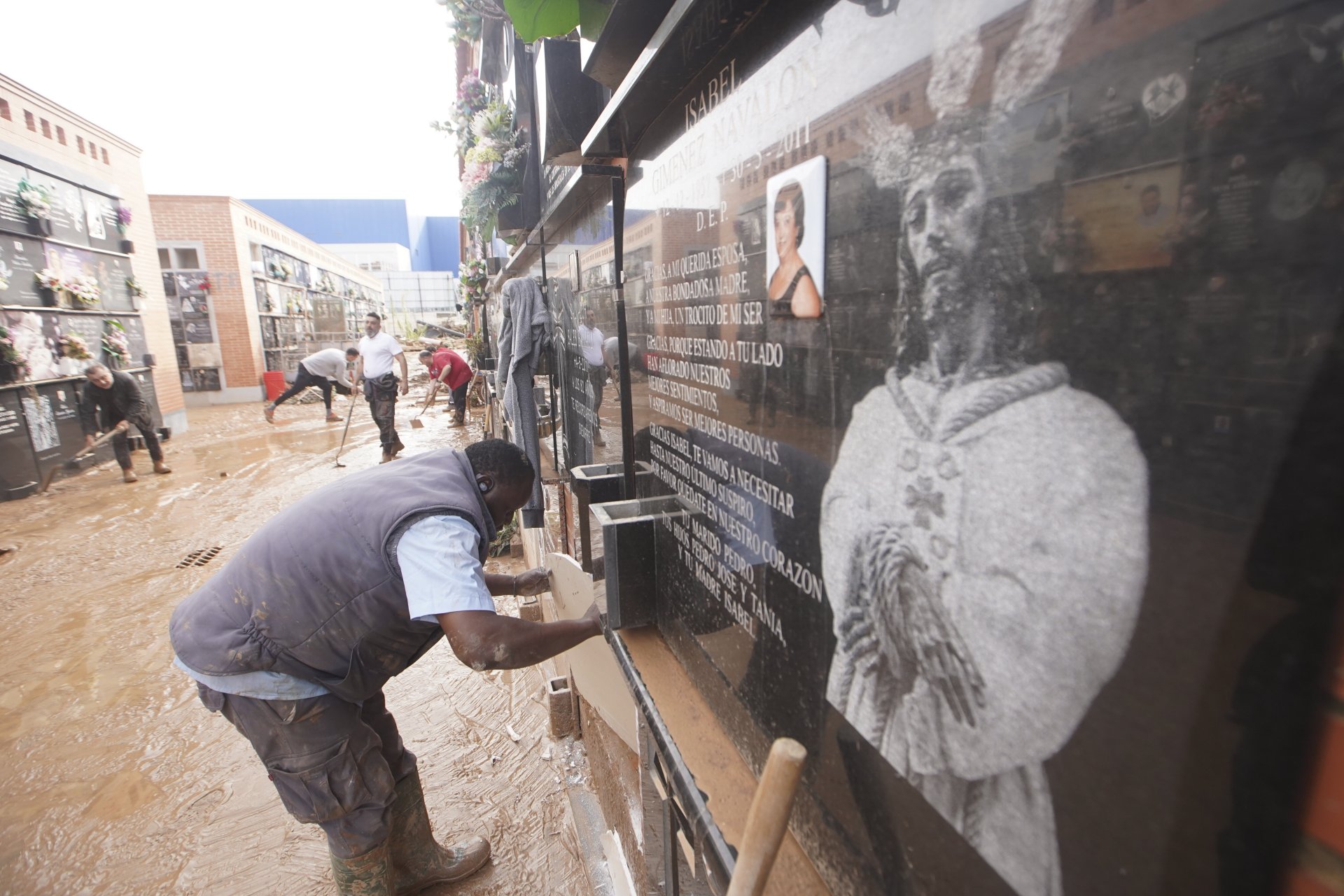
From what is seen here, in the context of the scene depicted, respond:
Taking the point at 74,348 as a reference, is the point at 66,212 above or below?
above

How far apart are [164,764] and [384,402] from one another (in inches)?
281

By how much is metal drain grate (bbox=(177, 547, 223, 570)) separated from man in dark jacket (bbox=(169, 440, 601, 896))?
17.1 feet

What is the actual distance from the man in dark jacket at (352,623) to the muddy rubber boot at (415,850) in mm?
260

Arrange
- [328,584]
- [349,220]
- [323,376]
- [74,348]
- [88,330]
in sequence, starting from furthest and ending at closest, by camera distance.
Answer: [349,220], [323,376], [88,330], [74,348], [328,584]

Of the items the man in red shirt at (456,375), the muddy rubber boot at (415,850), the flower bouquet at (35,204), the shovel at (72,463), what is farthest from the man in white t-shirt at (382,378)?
the muddy rubber boot at (415,850)

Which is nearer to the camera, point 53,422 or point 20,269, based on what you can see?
point 20,269

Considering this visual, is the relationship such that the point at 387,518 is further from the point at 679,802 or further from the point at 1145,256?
the point at 1145,256

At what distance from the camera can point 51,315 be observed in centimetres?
1022

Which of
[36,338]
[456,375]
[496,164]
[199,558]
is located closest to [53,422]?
[36,338]

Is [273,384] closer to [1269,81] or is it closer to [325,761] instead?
[325,761]

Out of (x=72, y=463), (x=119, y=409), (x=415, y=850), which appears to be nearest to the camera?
(x=415, y=850)

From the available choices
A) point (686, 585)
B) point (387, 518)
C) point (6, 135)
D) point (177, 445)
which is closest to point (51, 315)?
point (6, 135)

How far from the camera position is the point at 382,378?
32.6 ft

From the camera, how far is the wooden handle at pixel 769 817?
808 mm
